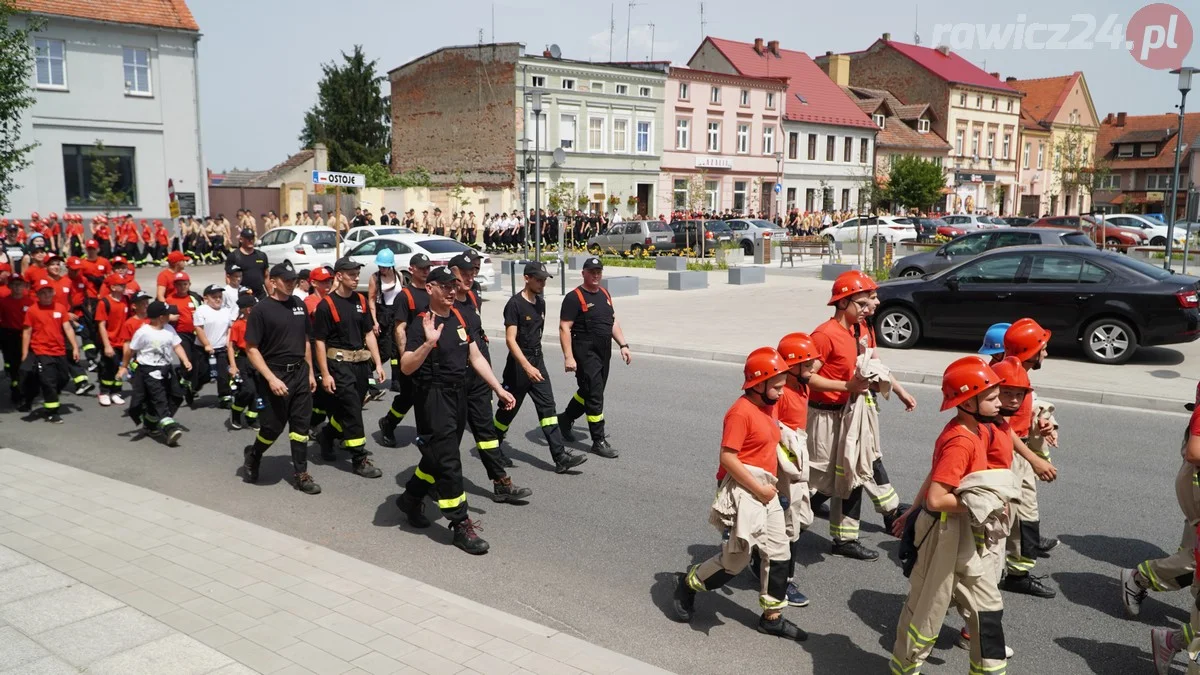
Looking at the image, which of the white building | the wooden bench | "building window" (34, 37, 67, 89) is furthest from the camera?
the white building

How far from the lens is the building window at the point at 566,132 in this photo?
48.3 metres

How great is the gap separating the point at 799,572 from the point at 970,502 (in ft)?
6.92

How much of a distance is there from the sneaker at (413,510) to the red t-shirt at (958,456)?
12.5 feet

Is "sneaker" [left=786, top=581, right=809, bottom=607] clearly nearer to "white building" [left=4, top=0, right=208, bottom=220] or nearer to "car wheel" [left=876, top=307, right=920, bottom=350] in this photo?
"car wheel" [left=876, top=307, right=920, bottom=350]

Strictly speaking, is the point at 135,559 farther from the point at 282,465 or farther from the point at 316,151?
the point at 316,151

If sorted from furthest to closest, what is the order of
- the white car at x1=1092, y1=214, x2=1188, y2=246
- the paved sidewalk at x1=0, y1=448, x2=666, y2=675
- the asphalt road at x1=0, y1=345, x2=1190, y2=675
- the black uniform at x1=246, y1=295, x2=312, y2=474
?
the white car at x1=1092, y1=214, x2=1188, y2=246 → the black uniform at x1=246, y1=295, x2=312, y2=474 → the asphalt road at x1=0, y1=345, x2=1190, y2=675 → the paved sidewalk at x1=0, y1=448, x2=666, y2=675

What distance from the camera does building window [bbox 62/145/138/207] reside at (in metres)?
34.5

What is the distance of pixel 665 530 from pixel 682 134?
48.8 meters

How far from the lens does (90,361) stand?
44.8 ft

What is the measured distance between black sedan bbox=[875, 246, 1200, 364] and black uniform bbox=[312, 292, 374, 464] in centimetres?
929

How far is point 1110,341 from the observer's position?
12820mm

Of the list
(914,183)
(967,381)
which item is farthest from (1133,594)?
(914,183)

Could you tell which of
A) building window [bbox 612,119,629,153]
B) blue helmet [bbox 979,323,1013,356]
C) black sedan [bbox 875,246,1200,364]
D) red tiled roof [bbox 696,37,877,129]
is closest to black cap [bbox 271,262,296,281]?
blue helmet [bbox 979,323,1013,356]

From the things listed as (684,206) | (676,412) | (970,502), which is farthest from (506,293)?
(684,206)
